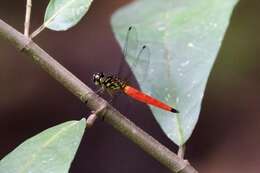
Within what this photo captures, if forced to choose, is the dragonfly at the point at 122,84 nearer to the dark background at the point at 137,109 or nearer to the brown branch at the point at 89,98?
Answer: the brown branch at the point at 89,98

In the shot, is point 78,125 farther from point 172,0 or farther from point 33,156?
point 172,0

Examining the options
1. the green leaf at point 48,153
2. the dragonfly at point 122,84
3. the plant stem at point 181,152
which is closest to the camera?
the green leaf at point 48,153

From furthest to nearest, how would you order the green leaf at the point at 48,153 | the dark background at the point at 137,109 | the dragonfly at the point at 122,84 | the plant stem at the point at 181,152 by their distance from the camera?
the dark background at the point at 137,109 < the dragonfly at the point at 122,84 < the plant stem at the point at 181,152 < the green leaf at the point at 48,153

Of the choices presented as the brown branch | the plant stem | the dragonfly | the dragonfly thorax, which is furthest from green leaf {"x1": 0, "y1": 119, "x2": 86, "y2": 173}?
the dragonfly thorax

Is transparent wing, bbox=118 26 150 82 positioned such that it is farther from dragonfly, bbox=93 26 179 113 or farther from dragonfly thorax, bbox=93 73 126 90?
dragonfly thorax, bbox=93 73 126 90

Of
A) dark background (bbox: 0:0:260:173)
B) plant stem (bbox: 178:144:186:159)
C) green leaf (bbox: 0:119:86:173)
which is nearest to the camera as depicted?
green leaf (bbox: 0:119:86:173)

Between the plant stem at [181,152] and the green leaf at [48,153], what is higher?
the green leaf at [48,153]

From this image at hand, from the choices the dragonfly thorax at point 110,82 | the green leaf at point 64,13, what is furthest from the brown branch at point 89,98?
the dragonfly thorax at point 110,82
